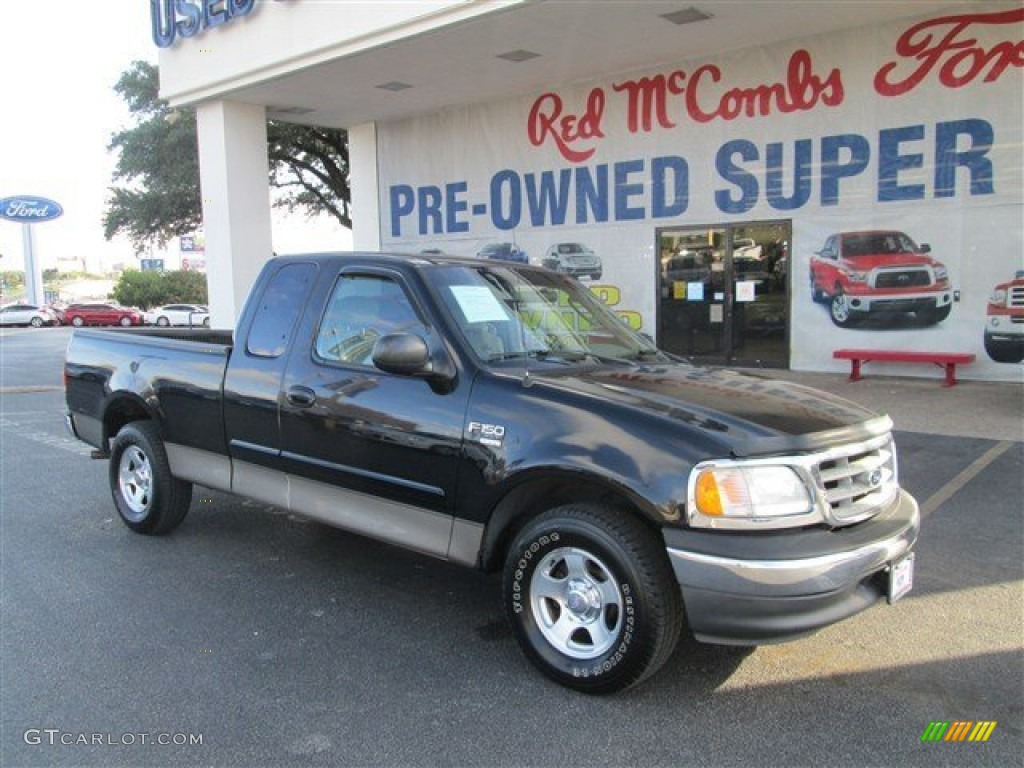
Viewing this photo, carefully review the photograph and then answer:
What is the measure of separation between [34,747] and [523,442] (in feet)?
7.14

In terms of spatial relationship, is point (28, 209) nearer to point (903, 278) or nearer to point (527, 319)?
point (903, 278)

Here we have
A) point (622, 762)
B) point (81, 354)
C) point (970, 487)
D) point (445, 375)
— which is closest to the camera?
point (622, 762)

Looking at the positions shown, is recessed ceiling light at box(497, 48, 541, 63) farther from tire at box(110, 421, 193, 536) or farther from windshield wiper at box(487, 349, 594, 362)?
windshield wiper at box(487, 349, 594, 362)

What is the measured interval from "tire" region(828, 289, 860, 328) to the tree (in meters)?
15.8

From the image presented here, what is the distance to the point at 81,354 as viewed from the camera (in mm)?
5988

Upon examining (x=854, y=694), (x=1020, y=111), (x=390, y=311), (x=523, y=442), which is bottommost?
(x=854, y=694)

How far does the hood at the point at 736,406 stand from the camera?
3.17 m

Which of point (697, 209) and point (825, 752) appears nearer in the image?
point (825, 752)

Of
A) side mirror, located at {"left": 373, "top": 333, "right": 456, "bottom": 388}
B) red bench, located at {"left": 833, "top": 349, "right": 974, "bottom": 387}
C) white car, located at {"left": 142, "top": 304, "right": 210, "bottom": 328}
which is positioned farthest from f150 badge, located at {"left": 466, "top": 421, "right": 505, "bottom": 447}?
white car, located at {"left": 142, "top": 304, "right": 210, "bottom": 328}

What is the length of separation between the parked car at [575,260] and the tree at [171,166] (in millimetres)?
10693

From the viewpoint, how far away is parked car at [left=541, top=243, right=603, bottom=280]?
1532 centimetres

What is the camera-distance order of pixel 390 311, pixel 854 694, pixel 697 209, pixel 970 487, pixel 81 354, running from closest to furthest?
1. pixel 854 694
2. pixel 390 311
3. pixel 81 354
4. pixel 970 487
5. pixel 697 209

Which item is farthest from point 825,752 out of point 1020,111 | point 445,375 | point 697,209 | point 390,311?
point 697,209

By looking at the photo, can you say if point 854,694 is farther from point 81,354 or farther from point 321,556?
point 81,354
